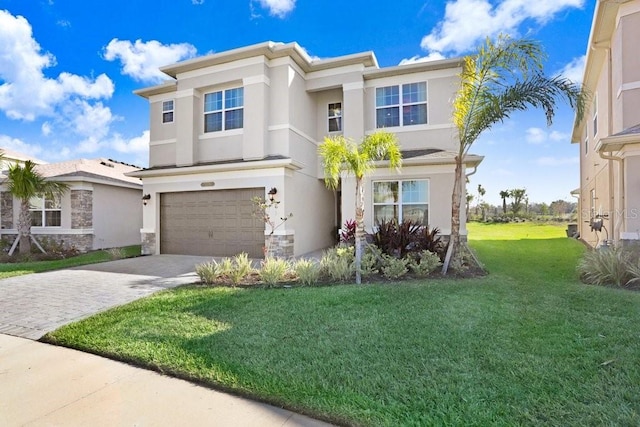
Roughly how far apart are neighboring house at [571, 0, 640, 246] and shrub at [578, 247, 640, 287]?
1638mm

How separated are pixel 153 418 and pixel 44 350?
2.79m

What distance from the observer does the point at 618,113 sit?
31.1 ft

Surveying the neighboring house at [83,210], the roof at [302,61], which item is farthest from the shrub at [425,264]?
the neighboring house at [83,210]

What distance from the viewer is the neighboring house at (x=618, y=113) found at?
28.3 ft

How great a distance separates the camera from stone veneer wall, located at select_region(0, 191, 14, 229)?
1638 cm

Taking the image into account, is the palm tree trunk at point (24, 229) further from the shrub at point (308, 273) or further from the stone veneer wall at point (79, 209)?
the shrub at point (308, 273)

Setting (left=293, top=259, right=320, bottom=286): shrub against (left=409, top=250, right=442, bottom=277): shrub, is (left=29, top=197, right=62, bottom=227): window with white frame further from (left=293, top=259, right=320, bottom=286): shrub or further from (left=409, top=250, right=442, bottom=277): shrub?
(left=409, top=250, right=442, bottom=277): shrub

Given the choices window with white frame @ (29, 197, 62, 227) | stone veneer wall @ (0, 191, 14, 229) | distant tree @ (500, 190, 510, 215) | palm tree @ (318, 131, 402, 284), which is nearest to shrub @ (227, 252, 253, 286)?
palm tree @ (318, 131, 402, 284)

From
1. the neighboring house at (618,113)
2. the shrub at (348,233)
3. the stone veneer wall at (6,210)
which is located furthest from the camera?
the stone veneer wall at (6,210)

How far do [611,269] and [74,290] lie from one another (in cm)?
1211

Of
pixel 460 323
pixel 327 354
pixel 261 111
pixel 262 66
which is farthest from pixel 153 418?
pixel 262 66

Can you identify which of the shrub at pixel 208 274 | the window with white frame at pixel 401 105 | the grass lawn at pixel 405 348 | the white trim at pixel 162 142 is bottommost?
the grass lawn at pixel 405 348

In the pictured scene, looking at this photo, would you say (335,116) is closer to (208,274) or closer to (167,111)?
(167,111)

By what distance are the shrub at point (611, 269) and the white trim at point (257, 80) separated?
12.0m
